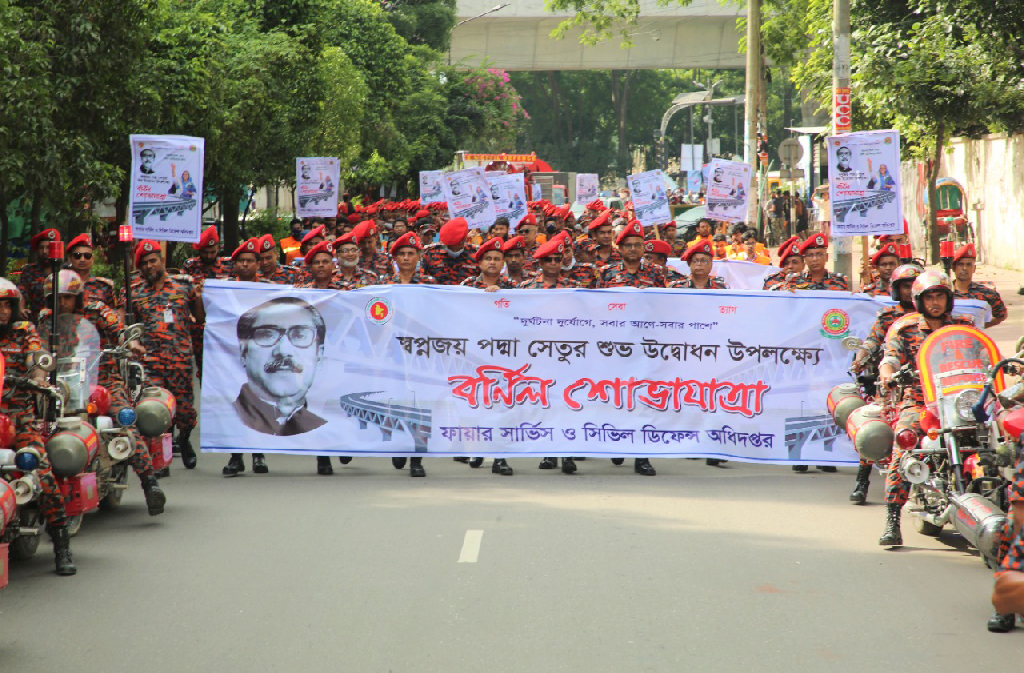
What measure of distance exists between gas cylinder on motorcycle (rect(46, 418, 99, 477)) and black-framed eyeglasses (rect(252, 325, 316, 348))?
3587mm

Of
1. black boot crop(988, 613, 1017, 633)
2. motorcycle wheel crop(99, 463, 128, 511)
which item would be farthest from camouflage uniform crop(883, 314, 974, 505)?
motorcycle wheel crop(99, 463, 128, 511)

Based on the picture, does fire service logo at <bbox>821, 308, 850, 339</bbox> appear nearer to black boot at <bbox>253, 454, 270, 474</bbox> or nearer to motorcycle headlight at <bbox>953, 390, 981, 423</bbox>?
motorcycle headlight at <bbox>953, 390, 981, 423</bbox>

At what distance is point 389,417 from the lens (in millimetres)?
10852

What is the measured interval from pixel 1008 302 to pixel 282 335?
15.8 metres

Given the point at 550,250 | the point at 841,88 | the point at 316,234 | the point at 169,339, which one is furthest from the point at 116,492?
the point at 841,88

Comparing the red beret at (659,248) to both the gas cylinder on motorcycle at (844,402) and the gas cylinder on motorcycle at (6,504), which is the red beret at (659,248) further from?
the gas cylinder on motorcycle at (6,504)

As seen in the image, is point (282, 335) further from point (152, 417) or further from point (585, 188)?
point (585, 188)

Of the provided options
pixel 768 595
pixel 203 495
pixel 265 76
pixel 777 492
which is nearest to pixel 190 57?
pixel 265 76

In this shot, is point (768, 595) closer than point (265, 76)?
Yes

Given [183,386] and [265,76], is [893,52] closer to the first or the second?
[265,76]

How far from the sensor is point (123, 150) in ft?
58.2

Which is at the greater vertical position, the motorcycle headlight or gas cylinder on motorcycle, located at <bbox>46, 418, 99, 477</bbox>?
the motorcycle headlight

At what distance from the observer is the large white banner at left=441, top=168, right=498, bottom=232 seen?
19.8m

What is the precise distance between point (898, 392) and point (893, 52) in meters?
16.4
